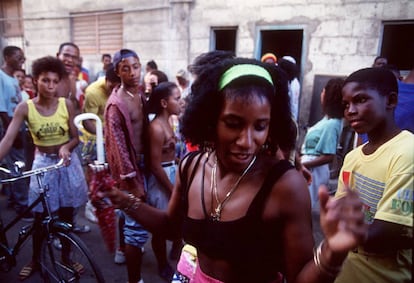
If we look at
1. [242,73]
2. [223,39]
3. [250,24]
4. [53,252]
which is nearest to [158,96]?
[53,252]

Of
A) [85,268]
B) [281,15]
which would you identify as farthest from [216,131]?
[281,15]

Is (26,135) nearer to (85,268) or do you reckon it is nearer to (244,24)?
(85,268)

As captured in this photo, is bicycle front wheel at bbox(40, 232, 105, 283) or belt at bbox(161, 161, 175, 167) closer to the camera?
bicycle front wheel at bbox(40, 232, 105, 283)

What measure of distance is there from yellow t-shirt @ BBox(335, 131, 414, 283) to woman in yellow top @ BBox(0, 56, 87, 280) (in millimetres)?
2469

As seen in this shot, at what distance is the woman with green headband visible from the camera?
125 centimetres

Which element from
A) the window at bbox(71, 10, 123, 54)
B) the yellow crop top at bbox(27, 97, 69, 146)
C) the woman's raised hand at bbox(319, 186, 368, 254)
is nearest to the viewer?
the woman's raised hand at bbox(319, 186, 368, 254)

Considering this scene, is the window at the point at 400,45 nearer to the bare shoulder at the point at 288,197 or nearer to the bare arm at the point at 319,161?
the bare arm at the point at 319,161

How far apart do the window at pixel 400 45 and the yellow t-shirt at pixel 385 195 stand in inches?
227

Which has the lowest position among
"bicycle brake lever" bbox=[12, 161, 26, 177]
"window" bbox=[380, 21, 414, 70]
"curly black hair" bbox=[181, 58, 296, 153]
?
"bicycle brake lever" bbox=[12, 161, 26, 177]

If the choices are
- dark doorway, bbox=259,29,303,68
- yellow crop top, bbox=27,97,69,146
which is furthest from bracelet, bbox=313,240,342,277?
dark doorway, bbox=259,29,303,68

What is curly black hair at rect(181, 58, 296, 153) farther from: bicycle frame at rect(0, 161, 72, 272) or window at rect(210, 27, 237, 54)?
window at rect(210, 27, 237, 54)

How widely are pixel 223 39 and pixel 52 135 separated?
651cm

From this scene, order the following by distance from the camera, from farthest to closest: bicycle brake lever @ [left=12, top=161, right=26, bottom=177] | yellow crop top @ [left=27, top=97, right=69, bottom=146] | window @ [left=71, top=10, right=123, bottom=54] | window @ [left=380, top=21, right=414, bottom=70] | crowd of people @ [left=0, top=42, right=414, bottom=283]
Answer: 1. window @ [left=71, top=10, right=123, bottom=54]
2. window @ [left=380, top=21, right=414, bottom=70]
3. yellow crop top @ [left=27, top=97, right=69, bottom=146]
4. bicycle brake lever @ [left=12, top=161, right=26, bottom=177]
5. crowd of people @ [left=0, top=42, right=414, bottom=283]

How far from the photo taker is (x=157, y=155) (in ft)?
9.77
